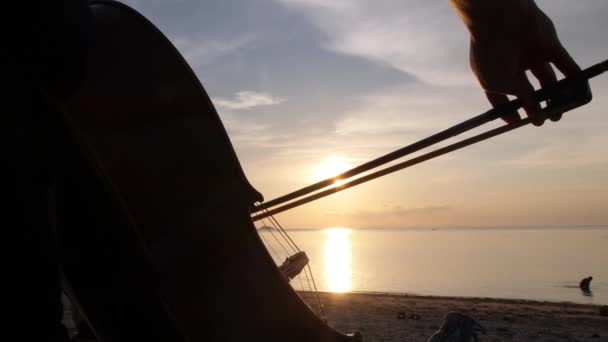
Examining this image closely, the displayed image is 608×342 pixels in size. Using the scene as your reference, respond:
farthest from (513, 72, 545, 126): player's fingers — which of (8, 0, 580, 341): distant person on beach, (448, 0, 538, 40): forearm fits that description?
(8, 0, 580, 341): distant person on beach

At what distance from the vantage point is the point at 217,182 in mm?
2354

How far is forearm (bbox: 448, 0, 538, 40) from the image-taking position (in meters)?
1.94

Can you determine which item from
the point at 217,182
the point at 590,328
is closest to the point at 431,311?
the point at 590,328

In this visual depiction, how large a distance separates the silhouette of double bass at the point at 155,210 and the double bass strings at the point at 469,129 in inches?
23.1

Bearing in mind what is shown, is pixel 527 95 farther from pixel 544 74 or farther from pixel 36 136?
pixel 36 136

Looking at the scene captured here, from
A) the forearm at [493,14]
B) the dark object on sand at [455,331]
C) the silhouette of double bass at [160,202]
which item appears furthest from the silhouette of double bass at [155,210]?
the dark object on sand at [455,331]

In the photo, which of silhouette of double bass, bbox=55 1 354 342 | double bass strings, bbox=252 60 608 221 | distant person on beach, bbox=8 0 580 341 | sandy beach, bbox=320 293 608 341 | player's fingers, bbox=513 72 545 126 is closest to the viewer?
distant person on beach, bbox=8 0 580 341

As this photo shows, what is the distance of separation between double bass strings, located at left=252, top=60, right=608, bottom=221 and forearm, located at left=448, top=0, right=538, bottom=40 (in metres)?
0.35

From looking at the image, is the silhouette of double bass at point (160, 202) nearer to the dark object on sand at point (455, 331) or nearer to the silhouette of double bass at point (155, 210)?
the silhouette of double bass at point (155, 210)

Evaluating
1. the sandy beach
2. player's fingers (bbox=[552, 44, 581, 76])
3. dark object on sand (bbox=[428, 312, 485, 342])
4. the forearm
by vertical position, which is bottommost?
the sandy beach

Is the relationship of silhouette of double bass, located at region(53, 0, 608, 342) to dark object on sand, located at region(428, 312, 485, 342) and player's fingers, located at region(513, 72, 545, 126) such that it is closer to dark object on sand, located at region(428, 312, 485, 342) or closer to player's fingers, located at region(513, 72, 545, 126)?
player's fingers, located at region(513, 72, 545, 126)

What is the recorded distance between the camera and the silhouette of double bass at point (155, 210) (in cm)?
162

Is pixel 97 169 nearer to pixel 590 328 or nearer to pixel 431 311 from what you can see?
pixel 590 328

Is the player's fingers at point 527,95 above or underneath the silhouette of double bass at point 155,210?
above
